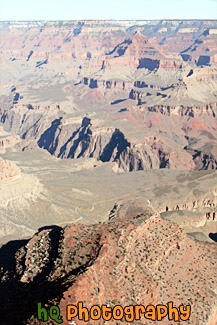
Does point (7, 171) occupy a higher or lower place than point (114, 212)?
higher

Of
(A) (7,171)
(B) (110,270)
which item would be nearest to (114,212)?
(A) (7,171)

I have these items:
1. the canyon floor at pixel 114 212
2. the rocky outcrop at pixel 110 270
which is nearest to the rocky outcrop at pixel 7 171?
the canyon floor at pixel 114 212

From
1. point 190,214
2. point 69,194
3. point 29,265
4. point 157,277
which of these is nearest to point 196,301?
point 157,277

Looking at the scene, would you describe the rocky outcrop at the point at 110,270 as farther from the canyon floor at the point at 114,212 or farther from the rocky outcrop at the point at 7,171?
the rocky outcrop at the point at 7,171

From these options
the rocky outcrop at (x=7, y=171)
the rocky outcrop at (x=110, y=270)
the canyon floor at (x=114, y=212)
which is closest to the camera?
the rocky outcrop at (x=110, y=270)

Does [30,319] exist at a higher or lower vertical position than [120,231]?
lower

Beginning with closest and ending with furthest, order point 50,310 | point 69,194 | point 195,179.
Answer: point 50,310 < point 69,194 < point 195,179

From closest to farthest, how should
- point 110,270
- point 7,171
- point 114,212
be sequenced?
point 110,270, point 114,212, point 7,171

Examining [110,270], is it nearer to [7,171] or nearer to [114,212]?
[114,212]

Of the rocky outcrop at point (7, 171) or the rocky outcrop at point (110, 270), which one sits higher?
the rocky outcrop at point (7, 171)

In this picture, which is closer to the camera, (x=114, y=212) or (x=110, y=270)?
(x=110, y=270)

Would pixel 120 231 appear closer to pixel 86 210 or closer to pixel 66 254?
pixel 66 254
